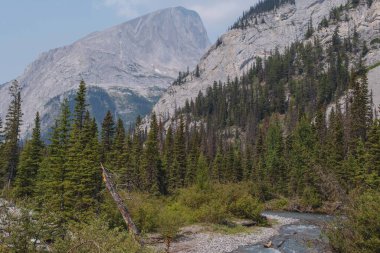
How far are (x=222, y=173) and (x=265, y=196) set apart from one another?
14.4 m

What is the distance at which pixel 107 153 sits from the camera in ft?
228

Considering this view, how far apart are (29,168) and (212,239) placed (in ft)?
108

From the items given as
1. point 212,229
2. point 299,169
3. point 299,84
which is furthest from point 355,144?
point 299,84

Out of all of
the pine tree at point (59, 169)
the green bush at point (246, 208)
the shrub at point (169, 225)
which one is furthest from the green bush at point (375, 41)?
the shrub at point (169, 225)

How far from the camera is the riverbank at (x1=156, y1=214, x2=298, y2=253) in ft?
118

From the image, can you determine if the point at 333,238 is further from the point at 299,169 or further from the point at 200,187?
the point at 299,169

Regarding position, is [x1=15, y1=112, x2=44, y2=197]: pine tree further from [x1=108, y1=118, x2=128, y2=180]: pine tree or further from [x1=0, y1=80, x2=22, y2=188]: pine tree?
[x1=108, y1=118, x2=128, y2=180]: pine tree

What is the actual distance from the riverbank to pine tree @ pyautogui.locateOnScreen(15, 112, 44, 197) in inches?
1069

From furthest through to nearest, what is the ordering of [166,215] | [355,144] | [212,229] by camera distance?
[355,144] < [212,229] < [166,215]

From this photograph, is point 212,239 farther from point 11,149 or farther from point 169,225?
point 11,149

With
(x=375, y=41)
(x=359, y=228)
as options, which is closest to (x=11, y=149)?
(x=359, y=228)

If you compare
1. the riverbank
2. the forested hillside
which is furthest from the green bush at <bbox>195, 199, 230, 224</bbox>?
the riverbank

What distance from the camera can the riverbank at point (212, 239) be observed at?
35.9 meters

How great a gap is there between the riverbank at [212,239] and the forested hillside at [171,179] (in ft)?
6.20
